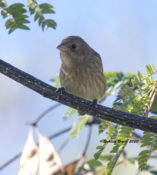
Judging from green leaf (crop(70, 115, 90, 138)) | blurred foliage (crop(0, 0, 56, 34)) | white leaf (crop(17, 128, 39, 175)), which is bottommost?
white leaf (crop(17, 128, 39, 175))

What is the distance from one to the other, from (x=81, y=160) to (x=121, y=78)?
1.02 metres

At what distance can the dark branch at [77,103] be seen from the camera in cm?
219

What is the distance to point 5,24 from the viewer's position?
2.44m

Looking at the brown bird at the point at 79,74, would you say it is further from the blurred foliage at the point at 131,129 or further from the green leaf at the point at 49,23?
the blurred foliage at the point at 131,129

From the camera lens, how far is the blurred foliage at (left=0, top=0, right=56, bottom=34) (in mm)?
2428

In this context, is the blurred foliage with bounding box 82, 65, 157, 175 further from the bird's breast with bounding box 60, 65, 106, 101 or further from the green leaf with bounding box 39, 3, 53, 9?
the bird's breast with bounding box 60, 65, 106, 101

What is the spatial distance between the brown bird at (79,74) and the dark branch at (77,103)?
149 cm

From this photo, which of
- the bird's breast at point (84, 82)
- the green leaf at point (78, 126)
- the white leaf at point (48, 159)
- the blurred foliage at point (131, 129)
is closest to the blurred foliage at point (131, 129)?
the blurred foliage at point (131, 129)

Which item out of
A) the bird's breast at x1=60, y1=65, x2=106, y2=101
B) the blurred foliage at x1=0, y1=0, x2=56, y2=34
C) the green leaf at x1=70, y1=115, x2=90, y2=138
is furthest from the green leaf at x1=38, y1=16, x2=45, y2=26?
the bird's breast at x1=60, y1=65, x2=106, y2=101

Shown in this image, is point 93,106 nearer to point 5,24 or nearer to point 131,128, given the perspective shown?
point 131,128

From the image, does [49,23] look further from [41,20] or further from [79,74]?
[79,74]

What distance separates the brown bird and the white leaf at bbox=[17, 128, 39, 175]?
0.75 m

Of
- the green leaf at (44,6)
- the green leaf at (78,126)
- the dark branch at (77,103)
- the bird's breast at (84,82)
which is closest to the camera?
the dark branch at (77,103)

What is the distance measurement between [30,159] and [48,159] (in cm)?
17
